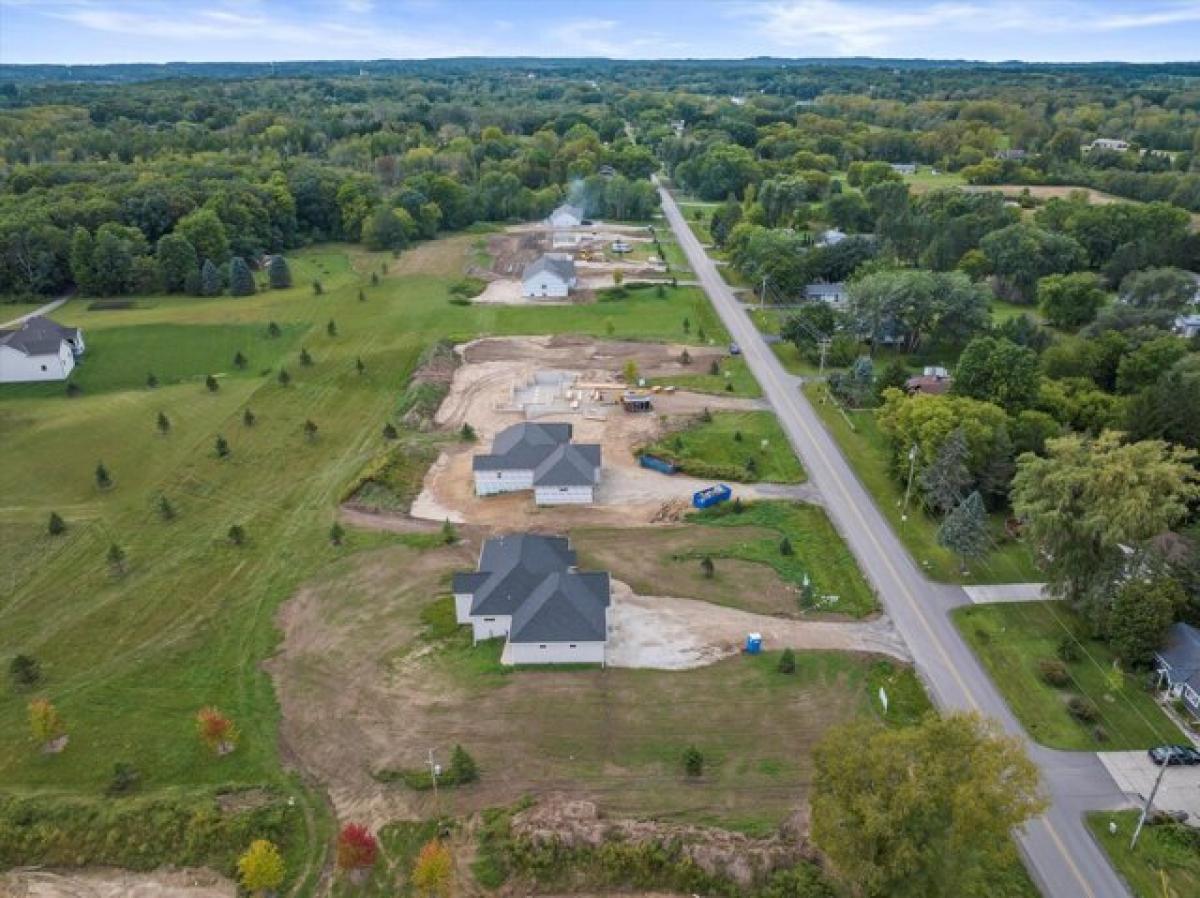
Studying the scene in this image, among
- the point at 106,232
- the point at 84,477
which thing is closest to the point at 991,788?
the point at 84,477

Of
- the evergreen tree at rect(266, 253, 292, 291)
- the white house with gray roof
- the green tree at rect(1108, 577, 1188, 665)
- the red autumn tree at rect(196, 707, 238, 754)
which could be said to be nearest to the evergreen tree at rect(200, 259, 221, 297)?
the evergreen tree at rect(266, 253, 292, 291)

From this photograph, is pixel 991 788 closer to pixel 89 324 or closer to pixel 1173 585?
pixel 1173 585

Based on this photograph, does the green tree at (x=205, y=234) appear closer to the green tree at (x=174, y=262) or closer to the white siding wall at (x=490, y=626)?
the green tree at (x=174, y=262)

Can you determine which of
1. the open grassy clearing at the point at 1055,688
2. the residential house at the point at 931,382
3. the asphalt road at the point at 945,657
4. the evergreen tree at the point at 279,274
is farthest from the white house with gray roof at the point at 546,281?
the open grassy clearing at the point at 1055,688

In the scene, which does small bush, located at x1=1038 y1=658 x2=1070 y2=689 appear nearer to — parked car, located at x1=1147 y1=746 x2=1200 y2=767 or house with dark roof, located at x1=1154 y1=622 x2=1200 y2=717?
house with dark roof, located at x1=1154 y1=622 x2=1200 y2=717

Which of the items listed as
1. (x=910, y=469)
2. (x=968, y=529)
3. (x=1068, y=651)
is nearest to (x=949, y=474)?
(x=910, y=469)

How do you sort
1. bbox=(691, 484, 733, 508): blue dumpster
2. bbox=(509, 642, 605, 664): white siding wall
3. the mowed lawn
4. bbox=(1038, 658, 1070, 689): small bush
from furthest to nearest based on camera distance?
bbox=(691, 484, 733, 508): blue dumpster < bbox=(509, 642, 605, 664): white siding wall < bbox=(1038, 658, 1070, 689): small bush < the mowed lawn

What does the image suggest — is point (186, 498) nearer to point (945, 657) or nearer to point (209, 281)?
point (945, 657)
